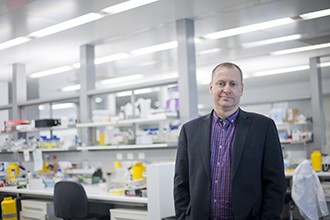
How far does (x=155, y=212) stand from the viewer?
3195mm

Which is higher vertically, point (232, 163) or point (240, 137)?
point (240, 137)

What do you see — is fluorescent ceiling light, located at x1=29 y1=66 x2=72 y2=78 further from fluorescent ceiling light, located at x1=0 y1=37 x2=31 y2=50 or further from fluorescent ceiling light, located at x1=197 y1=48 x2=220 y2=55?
fluorescent ceiling light, located at x1=197 y1=48 x2=220 y2=55

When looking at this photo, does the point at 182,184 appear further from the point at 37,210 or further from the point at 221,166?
the point at 37,210

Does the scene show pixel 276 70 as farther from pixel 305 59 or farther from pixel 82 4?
pixel 82 4

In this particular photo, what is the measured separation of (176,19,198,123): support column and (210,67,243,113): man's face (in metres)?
2.23

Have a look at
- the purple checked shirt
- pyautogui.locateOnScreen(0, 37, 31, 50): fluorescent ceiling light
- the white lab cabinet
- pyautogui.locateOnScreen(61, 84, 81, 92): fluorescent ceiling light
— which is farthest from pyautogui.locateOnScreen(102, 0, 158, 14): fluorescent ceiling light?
pyautogui.locateOnScreen(61, 84, 81, 92): fluorescent ceiling light

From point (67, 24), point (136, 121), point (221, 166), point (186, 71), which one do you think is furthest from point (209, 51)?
point (221, 166)

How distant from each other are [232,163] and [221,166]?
0.07 metres

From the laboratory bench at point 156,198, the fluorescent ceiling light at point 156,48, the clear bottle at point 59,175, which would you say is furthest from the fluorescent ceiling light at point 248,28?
the clear bottle at point 59,175

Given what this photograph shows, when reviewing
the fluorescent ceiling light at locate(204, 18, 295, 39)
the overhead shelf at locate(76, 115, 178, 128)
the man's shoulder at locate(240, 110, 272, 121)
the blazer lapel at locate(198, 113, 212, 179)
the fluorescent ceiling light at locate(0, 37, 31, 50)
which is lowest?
the blazer lapel at locate(198, 113, 212, 179)

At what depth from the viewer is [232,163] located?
6.12 feet

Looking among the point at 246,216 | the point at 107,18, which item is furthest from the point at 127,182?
the point at 246,216

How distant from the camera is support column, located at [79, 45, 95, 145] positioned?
→ 5129 millimetres

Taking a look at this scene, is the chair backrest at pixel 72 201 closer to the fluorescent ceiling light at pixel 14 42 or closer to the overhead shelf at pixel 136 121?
the overhead shelf at pixel 136 121
